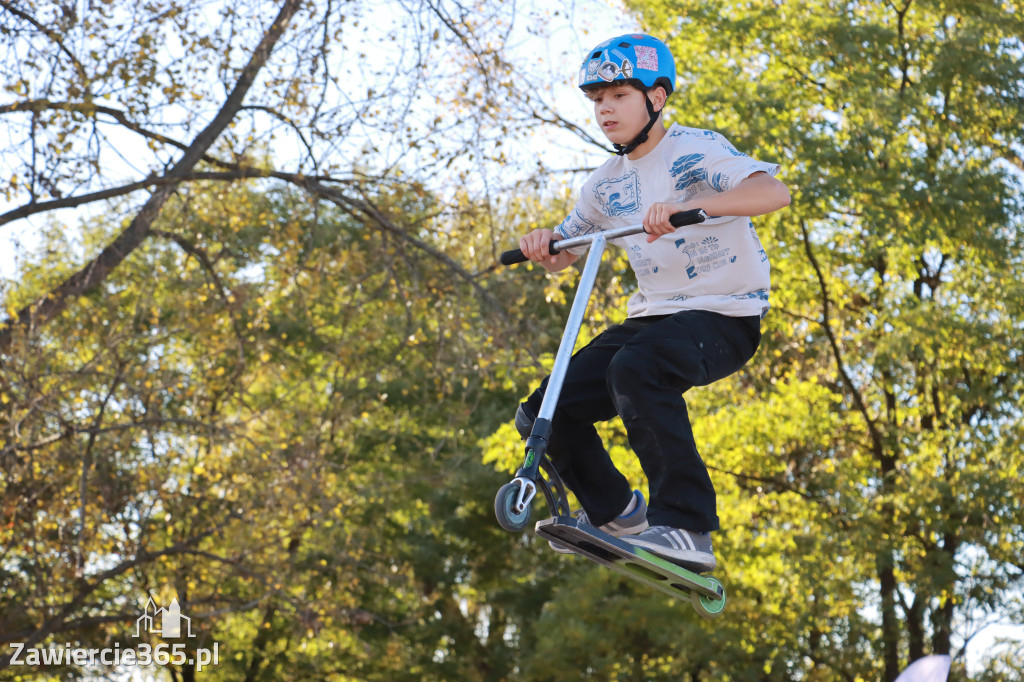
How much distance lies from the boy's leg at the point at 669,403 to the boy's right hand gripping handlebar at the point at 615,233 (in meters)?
0.38

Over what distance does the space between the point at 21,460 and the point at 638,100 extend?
10.5m

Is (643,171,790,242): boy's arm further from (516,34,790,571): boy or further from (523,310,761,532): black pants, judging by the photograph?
(523,310,761,532): black pants

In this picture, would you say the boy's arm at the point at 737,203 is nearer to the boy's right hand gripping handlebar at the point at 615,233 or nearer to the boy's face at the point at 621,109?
the boy's right hand gripping handlebar at the point at 615,233

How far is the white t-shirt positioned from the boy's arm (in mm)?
186

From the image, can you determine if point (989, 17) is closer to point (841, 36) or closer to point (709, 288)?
point (841, 36)

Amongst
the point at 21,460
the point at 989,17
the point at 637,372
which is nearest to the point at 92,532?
the point at 21,460

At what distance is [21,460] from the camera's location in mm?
12312

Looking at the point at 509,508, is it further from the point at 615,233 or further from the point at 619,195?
the point at 619,195

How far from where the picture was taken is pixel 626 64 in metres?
3.79

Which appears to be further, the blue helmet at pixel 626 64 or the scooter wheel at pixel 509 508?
the blue helmet at pixel 626 64

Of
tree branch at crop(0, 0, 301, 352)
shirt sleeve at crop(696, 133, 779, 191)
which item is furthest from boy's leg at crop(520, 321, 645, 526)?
tree branch at crop(0, 0, 301, 352)

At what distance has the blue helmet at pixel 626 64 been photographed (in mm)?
3787

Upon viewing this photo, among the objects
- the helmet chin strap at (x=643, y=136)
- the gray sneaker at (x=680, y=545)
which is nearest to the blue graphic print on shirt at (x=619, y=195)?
the helmet chin strap at (x=643, y=136)

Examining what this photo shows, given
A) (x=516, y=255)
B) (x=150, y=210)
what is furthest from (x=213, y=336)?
(x=516, y=255)
